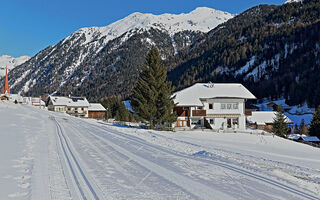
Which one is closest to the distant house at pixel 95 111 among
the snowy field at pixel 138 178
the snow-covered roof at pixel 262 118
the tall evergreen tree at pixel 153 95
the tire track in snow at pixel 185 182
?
the snow-covered roof at pixel 262 118

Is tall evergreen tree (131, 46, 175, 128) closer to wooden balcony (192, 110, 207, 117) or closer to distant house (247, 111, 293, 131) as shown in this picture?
wooden balcony (192, 110, 207, 117)

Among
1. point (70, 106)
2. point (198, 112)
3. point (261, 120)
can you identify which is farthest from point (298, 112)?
point (70, 106)

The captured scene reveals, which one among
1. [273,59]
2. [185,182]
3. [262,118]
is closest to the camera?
[185,182]

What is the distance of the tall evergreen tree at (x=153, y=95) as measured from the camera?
31859 mm

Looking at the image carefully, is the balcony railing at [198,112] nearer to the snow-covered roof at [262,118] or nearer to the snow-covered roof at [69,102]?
the snow-covered roof at [262,118]

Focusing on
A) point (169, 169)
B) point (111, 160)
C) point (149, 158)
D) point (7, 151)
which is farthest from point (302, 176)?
point (7, 151)

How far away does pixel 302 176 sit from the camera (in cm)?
966

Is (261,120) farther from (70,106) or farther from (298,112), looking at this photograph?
(70,106)

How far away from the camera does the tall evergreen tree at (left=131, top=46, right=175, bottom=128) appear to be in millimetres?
31859

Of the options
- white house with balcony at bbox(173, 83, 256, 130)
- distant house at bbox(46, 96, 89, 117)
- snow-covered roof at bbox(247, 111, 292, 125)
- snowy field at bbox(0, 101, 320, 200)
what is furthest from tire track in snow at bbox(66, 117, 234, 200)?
distant house at bbox(46, 96, 89, 117)

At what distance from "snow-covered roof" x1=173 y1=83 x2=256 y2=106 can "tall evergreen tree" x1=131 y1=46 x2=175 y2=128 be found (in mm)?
14096

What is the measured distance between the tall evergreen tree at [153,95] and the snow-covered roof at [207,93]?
46.2 feet

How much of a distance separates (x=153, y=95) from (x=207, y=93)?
21711 millimetres

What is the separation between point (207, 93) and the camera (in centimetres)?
5081
